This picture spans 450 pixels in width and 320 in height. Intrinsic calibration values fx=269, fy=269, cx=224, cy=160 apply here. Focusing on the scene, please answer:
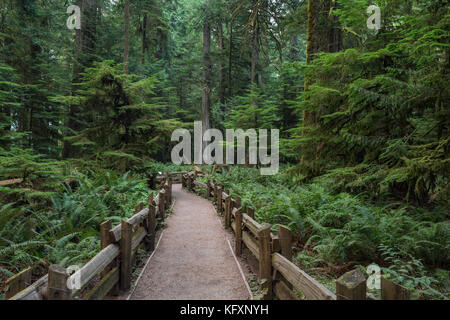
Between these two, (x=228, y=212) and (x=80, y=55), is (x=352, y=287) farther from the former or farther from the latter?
(x=80, y=55)

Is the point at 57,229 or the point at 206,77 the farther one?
the point at 206,77

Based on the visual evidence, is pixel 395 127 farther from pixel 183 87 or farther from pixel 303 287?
pixel 183 87

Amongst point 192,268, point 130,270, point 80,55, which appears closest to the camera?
point 130,270

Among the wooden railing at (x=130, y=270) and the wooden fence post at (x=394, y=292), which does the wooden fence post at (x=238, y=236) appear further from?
the wooden fence post at (x=394, y=292)

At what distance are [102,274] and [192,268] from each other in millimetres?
1887

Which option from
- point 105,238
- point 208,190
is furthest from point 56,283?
point 208,190

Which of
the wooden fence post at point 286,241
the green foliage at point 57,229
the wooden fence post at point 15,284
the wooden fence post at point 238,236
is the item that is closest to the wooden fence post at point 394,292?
the wooden fence post at point 286,241

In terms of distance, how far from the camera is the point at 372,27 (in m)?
7.34

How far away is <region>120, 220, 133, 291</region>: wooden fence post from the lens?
451 cm

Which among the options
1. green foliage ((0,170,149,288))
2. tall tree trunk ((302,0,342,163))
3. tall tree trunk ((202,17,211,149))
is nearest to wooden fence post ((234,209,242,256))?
green foliage ((0,170,149,288))

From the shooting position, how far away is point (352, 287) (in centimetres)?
223

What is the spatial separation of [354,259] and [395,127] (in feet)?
12.9

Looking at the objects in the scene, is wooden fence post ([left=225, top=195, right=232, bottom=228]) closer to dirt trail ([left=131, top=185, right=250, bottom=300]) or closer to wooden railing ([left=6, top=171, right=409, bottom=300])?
dirt trail ([left=131, top=185, right=250, bottom=300])
